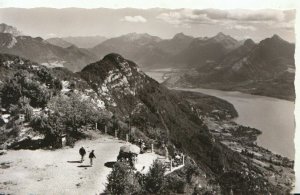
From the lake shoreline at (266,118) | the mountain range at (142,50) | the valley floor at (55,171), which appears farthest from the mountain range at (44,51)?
the lake shoreline at (266,118)

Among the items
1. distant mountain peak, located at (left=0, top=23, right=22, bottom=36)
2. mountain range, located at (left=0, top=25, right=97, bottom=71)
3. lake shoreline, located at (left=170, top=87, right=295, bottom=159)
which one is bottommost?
lake shoreline, located at (left=170, top=87, right=295, bottom=159)

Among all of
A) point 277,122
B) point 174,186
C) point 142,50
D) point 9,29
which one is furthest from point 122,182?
point 9,29

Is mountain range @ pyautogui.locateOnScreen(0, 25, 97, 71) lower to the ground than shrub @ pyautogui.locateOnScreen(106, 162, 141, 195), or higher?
higher

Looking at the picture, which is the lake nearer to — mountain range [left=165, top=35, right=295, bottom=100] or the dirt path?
mountain range [left=165, top=35, right=295, bottom=100]

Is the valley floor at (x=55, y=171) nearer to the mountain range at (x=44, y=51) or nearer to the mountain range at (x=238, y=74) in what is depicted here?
the mountain range at (x=44, y=51)

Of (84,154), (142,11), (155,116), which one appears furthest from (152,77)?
(84,154)

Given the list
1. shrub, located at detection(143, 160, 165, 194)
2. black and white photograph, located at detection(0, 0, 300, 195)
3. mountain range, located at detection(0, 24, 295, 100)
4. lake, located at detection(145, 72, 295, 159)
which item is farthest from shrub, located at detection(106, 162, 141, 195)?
mountain range, located at detection(0, 24, 295, 100)

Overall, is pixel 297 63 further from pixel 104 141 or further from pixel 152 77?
pixel 152 77
